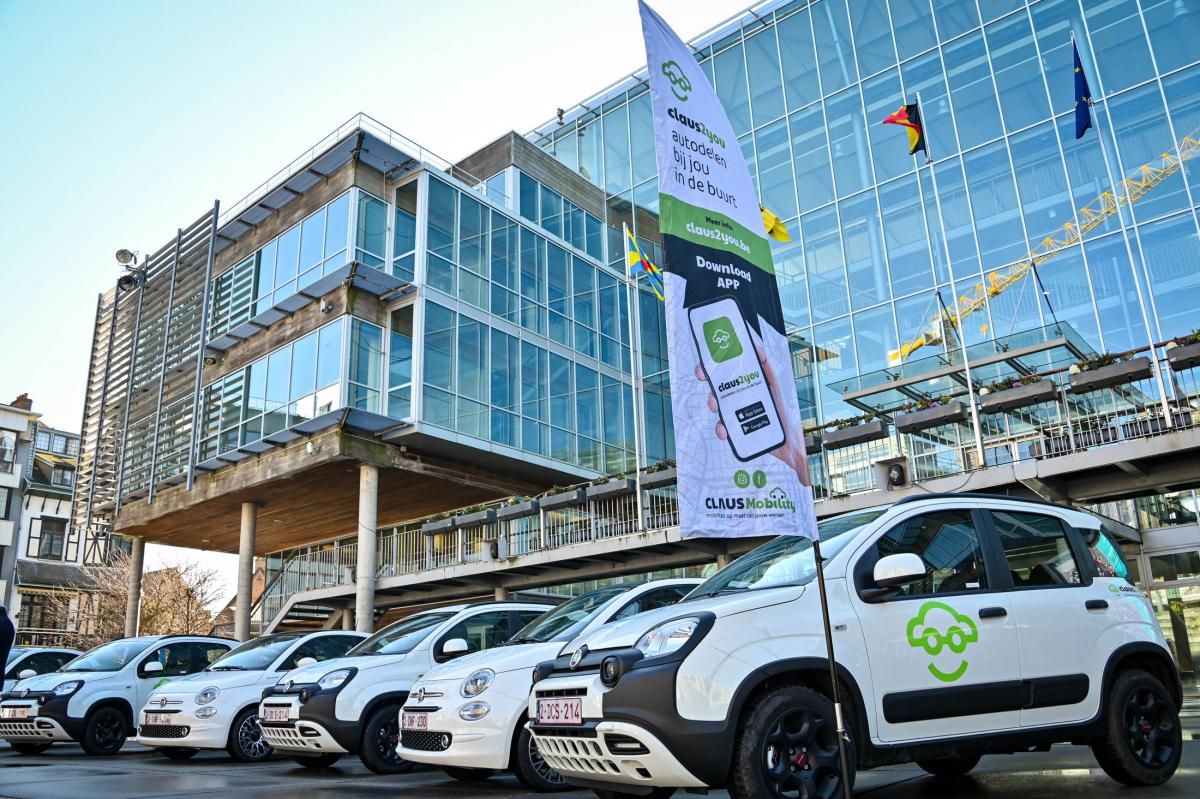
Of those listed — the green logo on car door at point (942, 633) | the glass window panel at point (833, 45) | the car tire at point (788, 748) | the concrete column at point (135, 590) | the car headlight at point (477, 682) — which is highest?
the glass window panel at point (833, 45)

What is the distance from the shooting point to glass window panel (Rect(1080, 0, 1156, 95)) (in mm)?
24359

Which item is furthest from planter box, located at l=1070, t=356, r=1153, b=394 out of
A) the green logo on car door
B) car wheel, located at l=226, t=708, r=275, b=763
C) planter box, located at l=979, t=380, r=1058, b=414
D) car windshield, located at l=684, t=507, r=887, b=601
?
car wheel, located at l=226, t=708, r=275, b=763

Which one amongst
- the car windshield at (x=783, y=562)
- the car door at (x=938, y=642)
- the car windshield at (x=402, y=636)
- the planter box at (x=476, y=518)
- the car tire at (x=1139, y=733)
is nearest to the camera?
the car door at (x=938, y=642)

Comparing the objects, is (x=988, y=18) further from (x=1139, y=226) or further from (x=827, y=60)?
(x=1139, y=226)

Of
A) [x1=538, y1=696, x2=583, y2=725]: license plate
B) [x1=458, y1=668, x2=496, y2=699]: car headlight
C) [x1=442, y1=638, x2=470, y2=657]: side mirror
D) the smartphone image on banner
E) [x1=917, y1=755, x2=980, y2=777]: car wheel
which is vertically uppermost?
the smartphone image on banner

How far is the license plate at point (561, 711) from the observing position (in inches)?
196

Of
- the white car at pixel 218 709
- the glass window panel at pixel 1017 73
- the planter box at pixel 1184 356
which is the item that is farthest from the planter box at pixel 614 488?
the glass window panel at pixel 1017 73

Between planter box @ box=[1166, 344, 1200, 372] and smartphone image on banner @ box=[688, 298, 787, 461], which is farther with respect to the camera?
planter box @ box=[1166, 344, 1200, 372]

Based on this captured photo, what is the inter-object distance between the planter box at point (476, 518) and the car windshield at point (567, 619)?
1646 cm

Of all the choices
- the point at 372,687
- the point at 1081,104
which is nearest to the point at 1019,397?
the point at 1081,104

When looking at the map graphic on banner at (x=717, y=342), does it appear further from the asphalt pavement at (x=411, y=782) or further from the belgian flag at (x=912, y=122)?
the belgian flag at (x=912, y=122)

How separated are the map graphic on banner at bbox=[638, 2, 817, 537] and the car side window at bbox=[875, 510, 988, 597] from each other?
1068 mm

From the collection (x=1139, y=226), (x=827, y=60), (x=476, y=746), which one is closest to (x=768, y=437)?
(x=476, y=746)

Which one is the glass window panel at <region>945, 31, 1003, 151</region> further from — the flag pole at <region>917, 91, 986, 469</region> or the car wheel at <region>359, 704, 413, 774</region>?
the car wheel at <region>359, 704, 413, 774</region>
